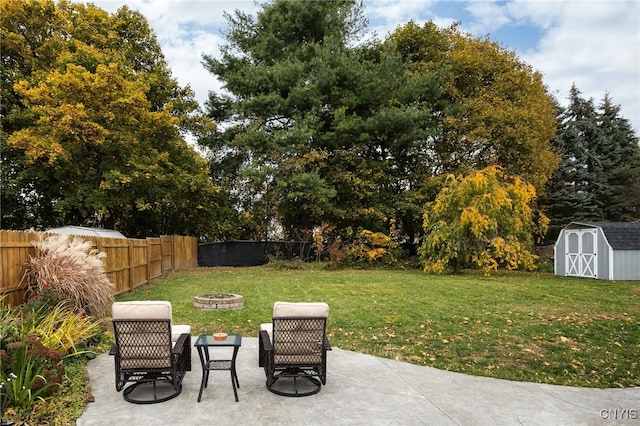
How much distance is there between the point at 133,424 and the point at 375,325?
4.68 metres

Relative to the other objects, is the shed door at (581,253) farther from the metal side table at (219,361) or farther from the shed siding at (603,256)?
the metal side table at (219,361)

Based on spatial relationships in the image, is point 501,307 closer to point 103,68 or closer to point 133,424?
point 133,424

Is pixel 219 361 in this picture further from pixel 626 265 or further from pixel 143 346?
pixel 626 265

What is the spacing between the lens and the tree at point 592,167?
27031 mm

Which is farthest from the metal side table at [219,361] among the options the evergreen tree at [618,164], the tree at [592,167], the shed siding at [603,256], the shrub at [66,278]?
the evergreen tree at [618,164]

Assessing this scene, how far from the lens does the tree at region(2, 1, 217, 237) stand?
1703cm

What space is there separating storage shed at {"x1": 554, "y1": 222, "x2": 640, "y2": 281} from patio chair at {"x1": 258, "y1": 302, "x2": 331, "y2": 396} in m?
15.4

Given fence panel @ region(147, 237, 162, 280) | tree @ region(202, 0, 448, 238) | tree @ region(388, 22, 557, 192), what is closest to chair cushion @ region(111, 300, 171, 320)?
fence panel @ region(147, 237, 162, 280)

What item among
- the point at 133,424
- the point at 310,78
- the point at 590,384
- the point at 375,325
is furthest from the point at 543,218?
the point at 133,424

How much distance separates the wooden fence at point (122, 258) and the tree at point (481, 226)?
1038cm

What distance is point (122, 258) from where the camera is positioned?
11477mm

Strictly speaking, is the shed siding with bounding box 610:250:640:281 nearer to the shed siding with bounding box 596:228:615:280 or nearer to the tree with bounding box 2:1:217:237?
the shed siding with bounding box 596:228:615:280

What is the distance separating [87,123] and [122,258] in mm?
7956

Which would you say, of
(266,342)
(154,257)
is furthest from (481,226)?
(266,342)
